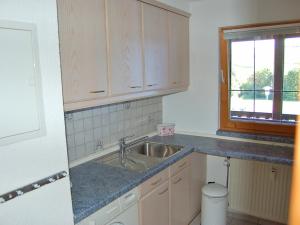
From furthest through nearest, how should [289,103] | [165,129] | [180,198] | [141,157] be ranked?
[165,129]
[289,103]
[180,198]
[141,157]

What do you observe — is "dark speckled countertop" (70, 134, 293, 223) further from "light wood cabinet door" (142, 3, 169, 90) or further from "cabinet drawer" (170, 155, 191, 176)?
"light wood cabinet door" (142, 3, 169, 90)

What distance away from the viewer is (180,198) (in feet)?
8.34

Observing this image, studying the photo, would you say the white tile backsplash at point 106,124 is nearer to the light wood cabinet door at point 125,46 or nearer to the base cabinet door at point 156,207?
the light wood cabinet door at point 125,46

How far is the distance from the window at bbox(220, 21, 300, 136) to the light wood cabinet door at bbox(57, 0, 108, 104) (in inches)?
59.7

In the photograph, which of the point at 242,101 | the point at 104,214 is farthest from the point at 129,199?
the point at 242,101

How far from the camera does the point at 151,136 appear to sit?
306 cm

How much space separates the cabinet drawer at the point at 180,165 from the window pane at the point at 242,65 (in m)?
0.96

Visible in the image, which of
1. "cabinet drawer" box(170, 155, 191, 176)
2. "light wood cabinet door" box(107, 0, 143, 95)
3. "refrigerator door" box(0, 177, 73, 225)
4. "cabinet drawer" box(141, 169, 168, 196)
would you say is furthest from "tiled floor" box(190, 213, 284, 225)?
"refrigerator door" box(0, 177, 73, 225)

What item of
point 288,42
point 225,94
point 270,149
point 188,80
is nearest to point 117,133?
point 188,80

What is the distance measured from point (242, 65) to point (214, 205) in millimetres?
1447

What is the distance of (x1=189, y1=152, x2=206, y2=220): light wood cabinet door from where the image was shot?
2756mm

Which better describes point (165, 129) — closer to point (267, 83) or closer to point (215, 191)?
point (215, 191)

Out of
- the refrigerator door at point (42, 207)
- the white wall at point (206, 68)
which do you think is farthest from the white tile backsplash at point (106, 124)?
the refrigerator door at point (42, 207)

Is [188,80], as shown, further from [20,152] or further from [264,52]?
[20,152]
